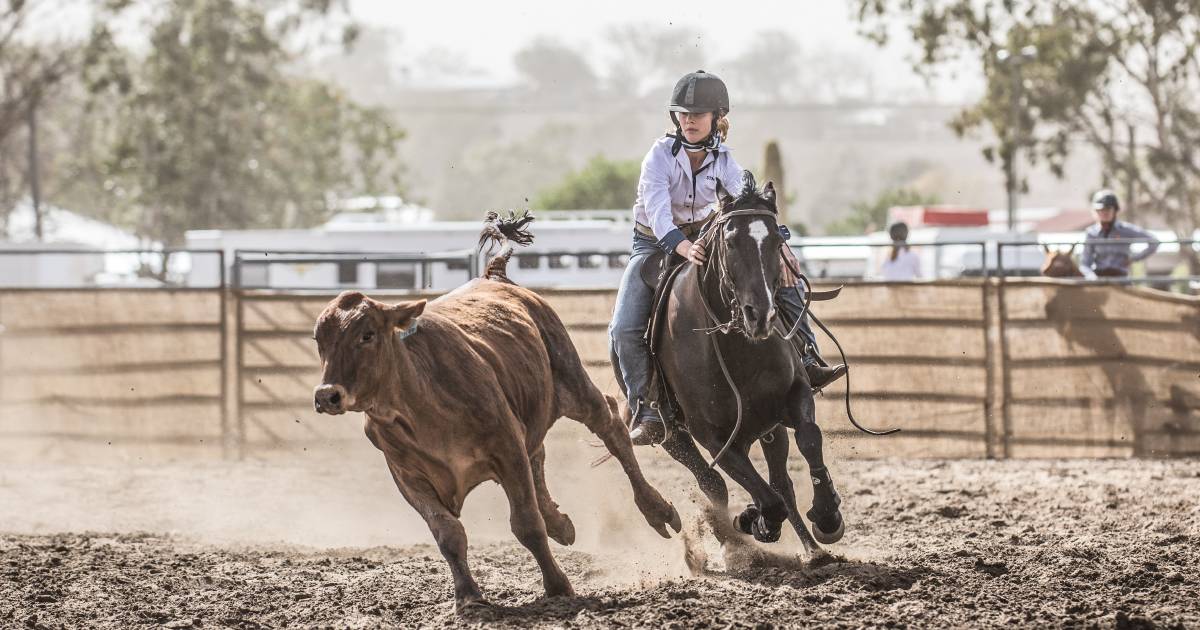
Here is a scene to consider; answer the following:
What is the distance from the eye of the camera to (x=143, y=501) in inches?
408

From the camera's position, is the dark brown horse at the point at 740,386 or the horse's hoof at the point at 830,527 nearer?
the dark brown horse at the point at 740,386

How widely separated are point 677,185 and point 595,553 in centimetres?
208

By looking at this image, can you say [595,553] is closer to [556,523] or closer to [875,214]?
[556,523]

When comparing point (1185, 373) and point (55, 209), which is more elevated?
point (55, 209)

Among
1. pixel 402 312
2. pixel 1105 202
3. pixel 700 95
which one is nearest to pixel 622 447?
pixel 700 95

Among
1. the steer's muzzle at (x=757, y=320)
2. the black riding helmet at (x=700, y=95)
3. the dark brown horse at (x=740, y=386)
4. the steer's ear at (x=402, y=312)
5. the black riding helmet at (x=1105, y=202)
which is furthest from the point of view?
the black riding helmet at (x=1105, y=202)

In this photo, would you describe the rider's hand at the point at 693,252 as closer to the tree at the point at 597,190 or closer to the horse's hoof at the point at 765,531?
the horse's hoof at the point at 765,531

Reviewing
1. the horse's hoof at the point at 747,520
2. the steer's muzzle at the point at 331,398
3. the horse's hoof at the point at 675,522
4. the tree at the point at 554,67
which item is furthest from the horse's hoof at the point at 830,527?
the tree at the point at 554,67

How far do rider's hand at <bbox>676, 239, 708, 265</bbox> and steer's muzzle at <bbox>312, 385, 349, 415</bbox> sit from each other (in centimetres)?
202

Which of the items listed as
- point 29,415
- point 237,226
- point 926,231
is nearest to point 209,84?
point 237,226

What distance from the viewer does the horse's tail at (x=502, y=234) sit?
7754 mm

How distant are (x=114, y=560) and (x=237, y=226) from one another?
40.9m

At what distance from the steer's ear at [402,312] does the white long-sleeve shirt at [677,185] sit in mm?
1748

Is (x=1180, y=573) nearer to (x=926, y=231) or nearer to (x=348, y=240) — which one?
(x=348, y=240)
